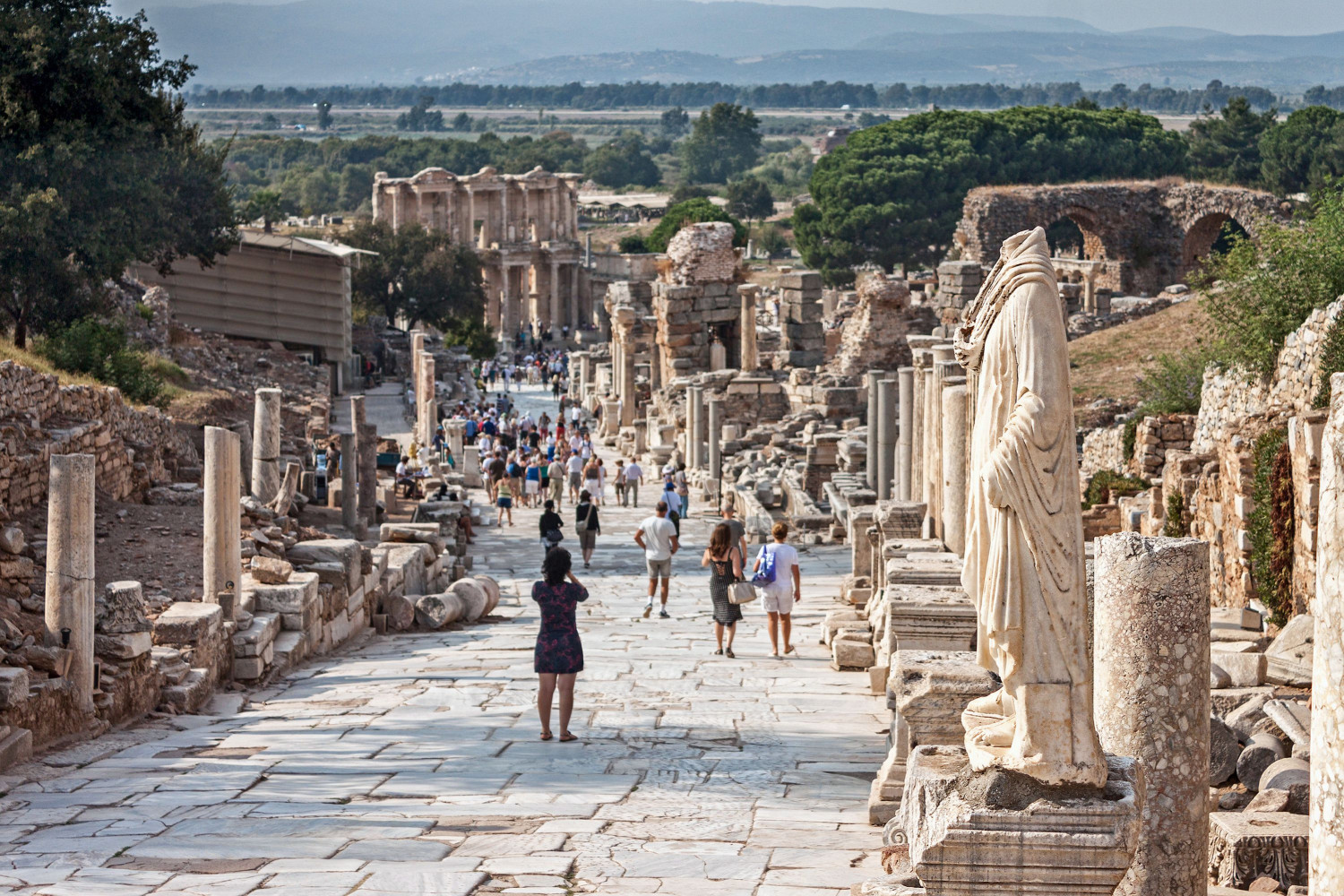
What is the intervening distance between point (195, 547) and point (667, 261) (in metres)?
25.1

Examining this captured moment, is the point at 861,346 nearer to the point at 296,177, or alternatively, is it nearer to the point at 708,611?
the point at 708,611

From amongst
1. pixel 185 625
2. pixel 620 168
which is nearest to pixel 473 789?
pixel 185 625

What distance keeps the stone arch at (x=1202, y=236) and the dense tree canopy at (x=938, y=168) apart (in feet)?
50.0

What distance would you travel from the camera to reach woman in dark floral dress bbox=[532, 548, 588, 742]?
9.88m

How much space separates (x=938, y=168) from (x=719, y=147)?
307 ft

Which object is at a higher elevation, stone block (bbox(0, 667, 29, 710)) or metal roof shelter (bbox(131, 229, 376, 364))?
metal roof shelter (bbox(131, 229, 376, 364))

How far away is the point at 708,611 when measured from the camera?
16.8m

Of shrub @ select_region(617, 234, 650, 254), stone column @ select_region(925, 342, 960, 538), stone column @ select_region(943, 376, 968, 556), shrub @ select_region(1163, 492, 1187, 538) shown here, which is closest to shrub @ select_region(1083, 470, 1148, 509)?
shrub @ select_region(1163, 492, 1187, 538)

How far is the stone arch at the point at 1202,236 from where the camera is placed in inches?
2270

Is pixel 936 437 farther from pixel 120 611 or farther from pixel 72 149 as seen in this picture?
pixel 72 149

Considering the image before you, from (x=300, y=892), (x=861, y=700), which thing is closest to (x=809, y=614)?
(x=861, y=700)

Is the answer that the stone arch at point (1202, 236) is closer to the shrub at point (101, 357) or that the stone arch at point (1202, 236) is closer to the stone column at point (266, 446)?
the shrub at point (101, 357)

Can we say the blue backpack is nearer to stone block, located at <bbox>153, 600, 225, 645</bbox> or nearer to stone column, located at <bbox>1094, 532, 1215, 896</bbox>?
stone block, located at <bbox>153, 600, 225, 645</bbox>

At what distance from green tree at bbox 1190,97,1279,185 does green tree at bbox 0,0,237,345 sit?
58.1 m
